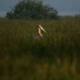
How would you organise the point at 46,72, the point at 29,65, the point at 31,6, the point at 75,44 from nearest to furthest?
the point at 46,72 < the point at 29,65 < the point at 75,44 < the point at 31,6

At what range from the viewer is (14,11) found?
2397 cm

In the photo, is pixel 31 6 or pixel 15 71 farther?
pixel 31 6

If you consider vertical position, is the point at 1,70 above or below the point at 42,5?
below

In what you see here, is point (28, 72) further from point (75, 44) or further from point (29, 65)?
point (75, 44)

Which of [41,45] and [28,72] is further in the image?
[41,45]

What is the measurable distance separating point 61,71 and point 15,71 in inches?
28.0

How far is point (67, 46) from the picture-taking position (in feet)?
13.2

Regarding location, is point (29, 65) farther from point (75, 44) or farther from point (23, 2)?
point (23, 2)

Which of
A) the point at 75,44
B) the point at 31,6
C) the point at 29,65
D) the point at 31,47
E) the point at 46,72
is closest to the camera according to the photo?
the point at 46,72

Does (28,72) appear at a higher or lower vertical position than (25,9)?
lower

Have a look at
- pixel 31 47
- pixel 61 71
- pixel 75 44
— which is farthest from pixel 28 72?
pixel 75 44

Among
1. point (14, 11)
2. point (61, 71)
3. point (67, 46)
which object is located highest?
point (14, 11)

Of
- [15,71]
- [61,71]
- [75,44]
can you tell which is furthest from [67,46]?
[15,71]

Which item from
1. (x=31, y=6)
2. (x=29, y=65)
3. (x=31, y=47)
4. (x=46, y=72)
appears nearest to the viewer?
(x=46, y=72)
